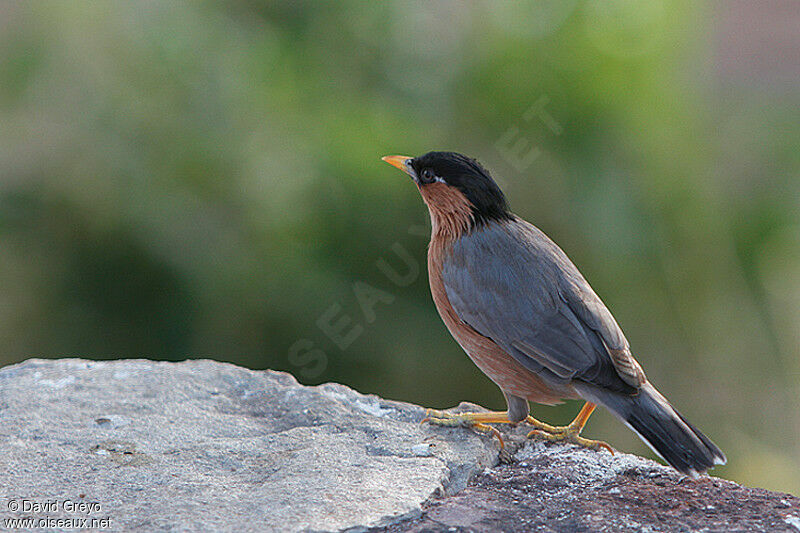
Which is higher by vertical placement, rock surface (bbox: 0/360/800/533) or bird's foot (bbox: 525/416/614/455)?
bird's foot (bbox: 525/416/614/455)

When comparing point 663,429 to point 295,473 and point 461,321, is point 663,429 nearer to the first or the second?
point 461,321

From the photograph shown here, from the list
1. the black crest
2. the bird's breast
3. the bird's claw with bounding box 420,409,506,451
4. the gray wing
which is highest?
the black crest

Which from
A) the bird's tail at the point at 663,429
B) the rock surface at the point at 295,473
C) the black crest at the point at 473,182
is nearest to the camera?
the rock surface at the point at 295,473

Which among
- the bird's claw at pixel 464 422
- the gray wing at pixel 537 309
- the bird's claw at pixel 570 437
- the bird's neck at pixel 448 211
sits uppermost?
the bird's neck at pixel 448 211

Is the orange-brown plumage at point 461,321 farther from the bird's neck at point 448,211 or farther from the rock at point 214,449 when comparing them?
the rock at point 214,449

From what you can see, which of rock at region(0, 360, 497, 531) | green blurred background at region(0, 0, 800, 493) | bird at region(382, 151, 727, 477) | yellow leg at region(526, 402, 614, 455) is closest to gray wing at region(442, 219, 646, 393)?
bird at region(382, 151, 727, 477)

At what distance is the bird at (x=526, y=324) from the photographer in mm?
2857

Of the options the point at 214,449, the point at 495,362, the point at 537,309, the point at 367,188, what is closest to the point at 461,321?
the point at 495,362

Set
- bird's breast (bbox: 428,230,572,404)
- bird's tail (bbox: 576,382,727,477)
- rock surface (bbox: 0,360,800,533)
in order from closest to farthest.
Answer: rock surface (bbox: 0,360,800,533)
bird's tail (bbox: 576,382,727,477)
bird's breast (bbox: 428,230,572,404)

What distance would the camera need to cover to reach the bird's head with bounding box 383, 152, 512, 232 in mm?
3352

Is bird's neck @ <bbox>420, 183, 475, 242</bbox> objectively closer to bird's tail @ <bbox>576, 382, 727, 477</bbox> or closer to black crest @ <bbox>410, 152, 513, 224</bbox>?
black crest @ <bbox>410, 152, 513, 224</bbox>

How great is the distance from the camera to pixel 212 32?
5.78m

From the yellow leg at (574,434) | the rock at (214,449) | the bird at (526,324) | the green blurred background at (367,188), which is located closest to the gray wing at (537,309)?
the bird at (526,324)

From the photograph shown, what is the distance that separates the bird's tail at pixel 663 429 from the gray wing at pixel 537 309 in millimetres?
45
